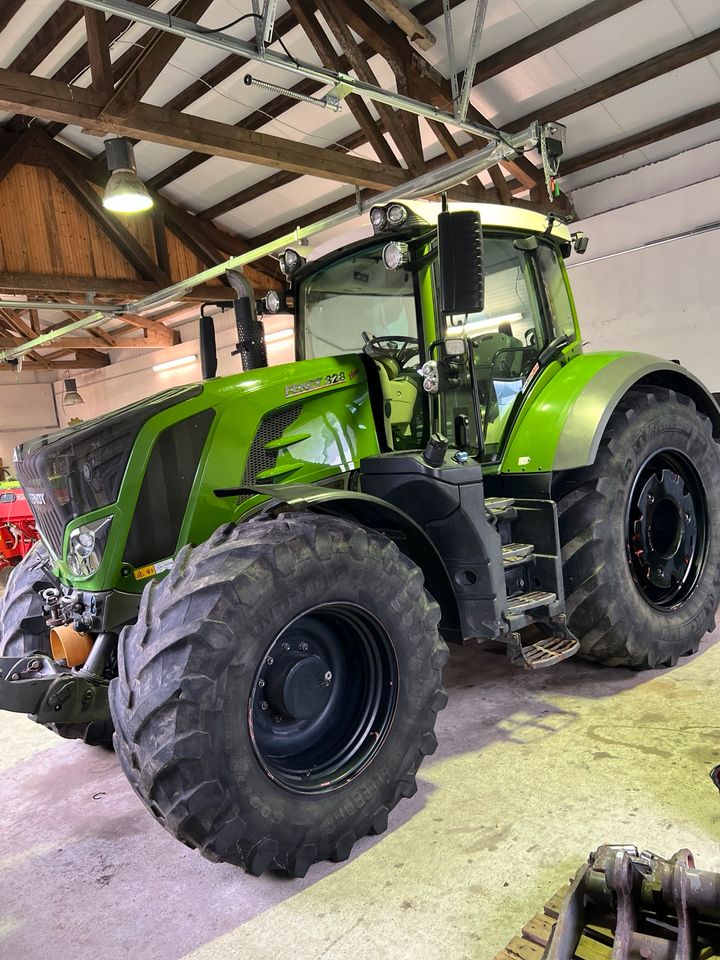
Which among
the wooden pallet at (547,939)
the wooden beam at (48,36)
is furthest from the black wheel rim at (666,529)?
the wooden beam at (48,36)

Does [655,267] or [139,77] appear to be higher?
[139,77]

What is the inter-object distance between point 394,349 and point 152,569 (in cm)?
149

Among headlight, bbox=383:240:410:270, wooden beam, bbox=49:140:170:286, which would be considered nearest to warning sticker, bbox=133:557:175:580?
headlight, bbox=383:240:410:270

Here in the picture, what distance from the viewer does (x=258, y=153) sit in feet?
24.3

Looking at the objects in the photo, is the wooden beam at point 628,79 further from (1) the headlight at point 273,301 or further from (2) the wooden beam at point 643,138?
(1) the headlight at point 273,301

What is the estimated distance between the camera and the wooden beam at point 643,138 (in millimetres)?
8008

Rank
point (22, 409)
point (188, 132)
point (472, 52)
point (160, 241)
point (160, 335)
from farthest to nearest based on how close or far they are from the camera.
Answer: point (22, 409) < point (160, 335) < point (160, 241) < point (188, 132) < point (472, 52)

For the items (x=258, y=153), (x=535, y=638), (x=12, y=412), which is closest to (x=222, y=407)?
(x=535, y=638)

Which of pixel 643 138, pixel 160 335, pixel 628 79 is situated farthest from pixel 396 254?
pixel 160 335

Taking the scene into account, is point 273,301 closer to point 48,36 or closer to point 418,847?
point 418,847

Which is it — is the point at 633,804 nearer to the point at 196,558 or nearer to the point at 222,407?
the point at 196,558

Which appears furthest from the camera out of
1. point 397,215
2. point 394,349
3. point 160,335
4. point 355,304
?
point 160,335

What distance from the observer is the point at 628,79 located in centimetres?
762

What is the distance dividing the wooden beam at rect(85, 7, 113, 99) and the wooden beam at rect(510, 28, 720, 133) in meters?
4.66
